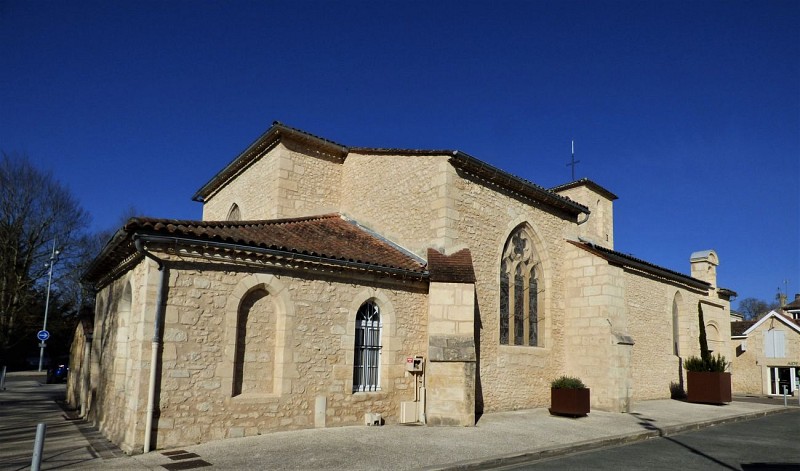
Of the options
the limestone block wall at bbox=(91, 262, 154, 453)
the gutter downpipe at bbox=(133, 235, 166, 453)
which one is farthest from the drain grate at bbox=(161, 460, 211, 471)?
the limestone block wall at bbox=(91, 262, 154, 453)

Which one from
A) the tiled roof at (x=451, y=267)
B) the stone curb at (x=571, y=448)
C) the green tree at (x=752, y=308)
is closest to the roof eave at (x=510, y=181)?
the tiled roof at (x=451, y=267)

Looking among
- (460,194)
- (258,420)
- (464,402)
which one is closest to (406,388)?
(464,402)

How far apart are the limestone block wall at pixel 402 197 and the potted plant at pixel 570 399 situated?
15.2 feet

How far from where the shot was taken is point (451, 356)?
11031mm

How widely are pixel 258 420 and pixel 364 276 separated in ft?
11.4

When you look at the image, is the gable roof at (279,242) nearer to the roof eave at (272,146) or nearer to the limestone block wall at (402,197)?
the limestone block wall at (402,197)

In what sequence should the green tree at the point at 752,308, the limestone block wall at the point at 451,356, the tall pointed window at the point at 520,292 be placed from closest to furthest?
the limestone block wall at the point at 451,356, the tall pointed window at the point at 520,292, the green tree at the point at 752,308

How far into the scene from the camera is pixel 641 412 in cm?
1470

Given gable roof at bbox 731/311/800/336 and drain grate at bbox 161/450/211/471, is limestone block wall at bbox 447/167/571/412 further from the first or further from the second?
gable roof at bbox 731/311/800/336

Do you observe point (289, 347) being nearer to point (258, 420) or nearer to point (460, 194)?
point (258, 420)

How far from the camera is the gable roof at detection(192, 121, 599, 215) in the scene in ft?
43.3

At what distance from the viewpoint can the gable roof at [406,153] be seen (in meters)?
13.2

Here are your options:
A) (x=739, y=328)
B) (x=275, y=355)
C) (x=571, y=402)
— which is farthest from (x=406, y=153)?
(x=739, y=328)

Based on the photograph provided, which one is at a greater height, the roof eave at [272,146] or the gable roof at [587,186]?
the gable roof at [587,186]
